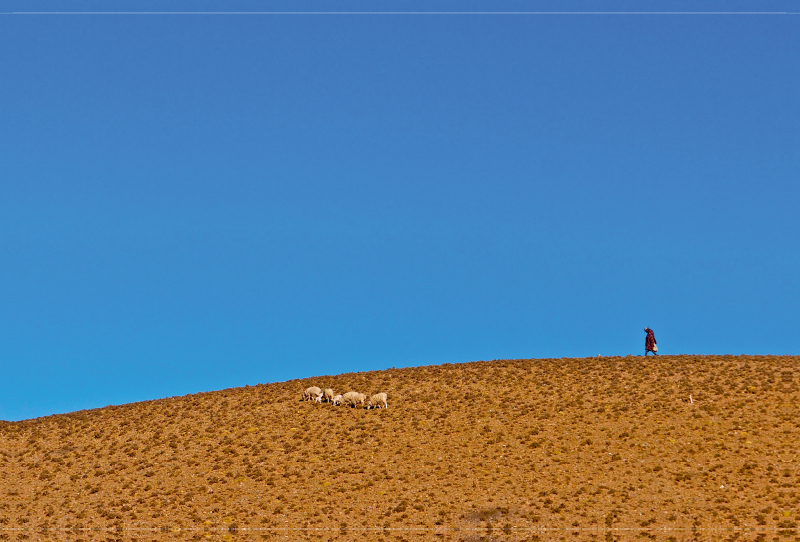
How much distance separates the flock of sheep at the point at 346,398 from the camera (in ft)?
157

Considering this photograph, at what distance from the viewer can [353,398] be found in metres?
48.3

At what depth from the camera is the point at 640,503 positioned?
34688 mm

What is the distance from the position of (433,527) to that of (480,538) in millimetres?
1911

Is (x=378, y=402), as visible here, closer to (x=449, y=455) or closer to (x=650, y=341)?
(x=449, y=455)

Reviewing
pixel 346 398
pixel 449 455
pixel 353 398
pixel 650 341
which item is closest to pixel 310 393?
pixel 346 398

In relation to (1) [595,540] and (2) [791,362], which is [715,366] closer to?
(2) [791,362]

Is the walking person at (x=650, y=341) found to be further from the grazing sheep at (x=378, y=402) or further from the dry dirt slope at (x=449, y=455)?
the grazing sheep at (x=378, y=402)

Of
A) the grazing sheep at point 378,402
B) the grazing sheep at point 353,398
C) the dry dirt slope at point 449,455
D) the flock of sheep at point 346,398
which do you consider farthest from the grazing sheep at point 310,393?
the grazing sheep at point 378,402

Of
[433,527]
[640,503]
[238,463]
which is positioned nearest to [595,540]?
[640,503]

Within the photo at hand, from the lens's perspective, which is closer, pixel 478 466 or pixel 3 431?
pixel 478 466

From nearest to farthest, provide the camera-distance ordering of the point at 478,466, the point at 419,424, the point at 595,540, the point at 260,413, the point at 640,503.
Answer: the point at 595,540
the point at 640,503
the point at 478,466
the point at 419,424
the point at 260,413

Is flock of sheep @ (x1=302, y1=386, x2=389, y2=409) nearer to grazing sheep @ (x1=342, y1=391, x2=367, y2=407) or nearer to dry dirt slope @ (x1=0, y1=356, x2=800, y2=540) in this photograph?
grazing sheep @ (x1=342, y1=391, x2=367, y2=407)

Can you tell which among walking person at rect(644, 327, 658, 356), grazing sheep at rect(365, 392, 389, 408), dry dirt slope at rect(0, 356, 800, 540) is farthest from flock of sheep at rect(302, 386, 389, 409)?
walking person at rect(644, 327, 658, 356)

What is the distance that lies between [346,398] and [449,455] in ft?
30.9
